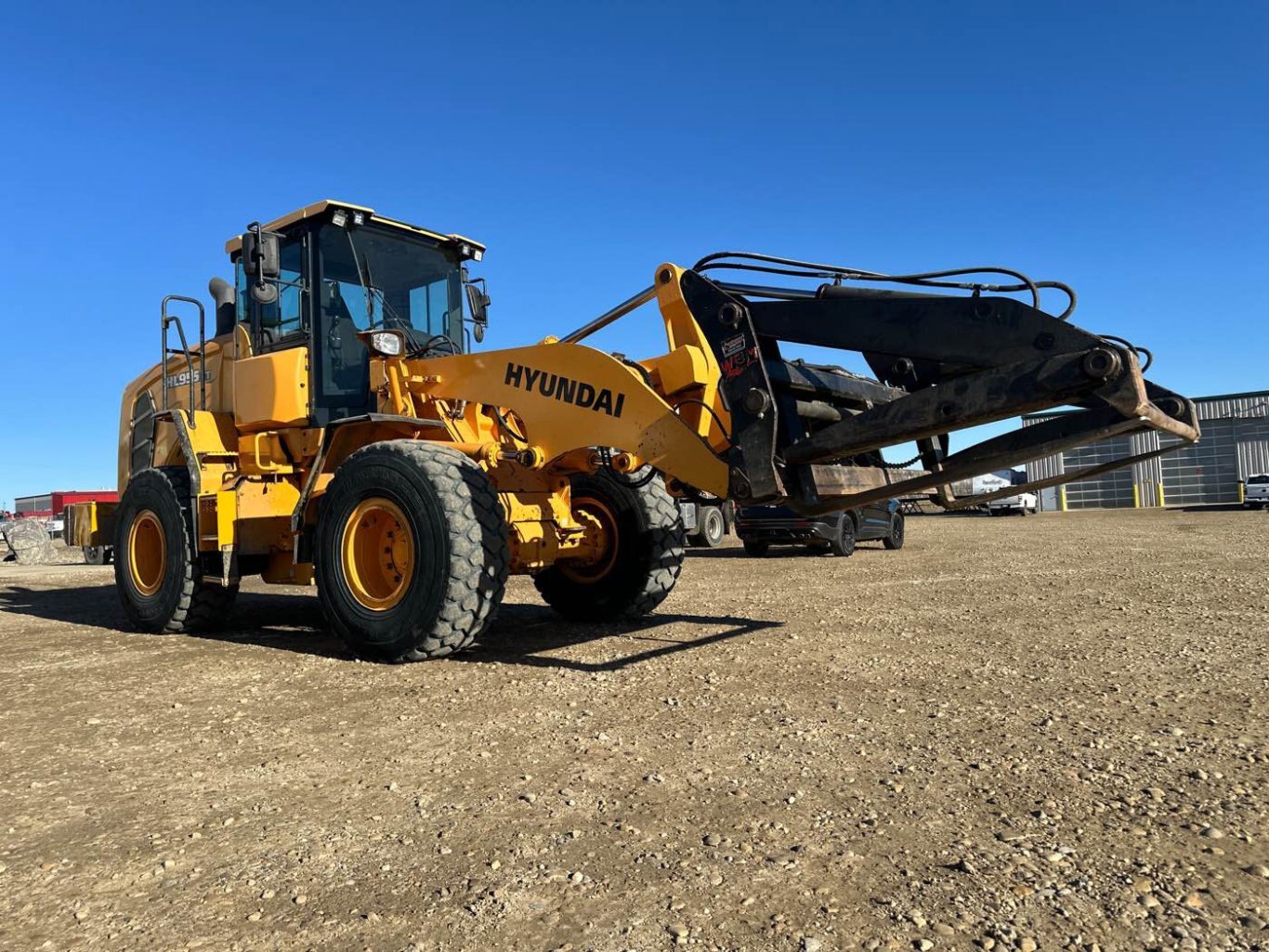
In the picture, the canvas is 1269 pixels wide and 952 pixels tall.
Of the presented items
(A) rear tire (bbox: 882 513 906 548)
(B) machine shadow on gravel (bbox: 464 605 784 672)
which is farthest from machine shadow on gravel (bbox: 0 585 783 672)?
(A) rear tire (bbox: 882 513 906 548)

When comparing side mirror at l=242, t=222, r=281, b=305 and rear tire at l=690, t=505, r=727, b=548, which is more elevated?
side mirror at l=242, t=222, r=281, b=305

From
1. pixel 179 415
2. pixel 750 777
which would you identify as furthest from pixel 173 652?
pixel 750 777

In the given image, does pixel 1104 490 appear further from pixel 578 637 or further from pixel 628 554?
pixel 578 637

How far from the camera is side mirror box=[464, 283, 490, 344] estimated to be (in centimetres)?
797

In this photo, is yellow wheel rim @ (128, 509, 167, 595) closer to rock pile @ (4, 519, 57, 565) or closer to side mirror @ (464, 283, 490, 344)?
side mirror @ (464, 283, 490, 344)

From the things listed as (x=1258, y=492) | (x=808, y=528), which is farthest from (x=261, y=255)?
(x=1258, y=492)

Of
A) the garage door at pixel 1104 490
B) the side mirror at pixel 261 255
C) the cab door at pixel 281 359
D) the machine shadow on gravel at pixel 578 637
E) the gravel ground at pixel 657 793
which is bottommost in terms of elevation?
the gravel ground at pixel 657 793

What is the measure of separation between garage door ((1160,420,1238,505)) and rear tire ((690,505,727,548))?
106 ft

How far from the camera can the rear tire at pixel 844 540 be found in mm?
14711

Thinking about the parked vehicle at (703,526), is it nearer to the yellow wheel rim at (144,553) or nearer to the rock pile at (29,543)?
the yellow wheel rim at (144,553)

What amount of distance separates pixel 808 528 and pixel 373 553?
9731 mm

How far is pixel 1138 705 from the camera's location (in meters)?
4.14

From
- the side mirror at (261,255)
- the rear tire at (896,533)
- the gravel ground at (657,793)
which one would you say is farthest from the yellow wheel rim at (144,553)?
the rear tire at (896,533)

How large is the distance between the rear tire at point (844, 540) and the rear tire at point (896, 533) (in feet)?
5.98
